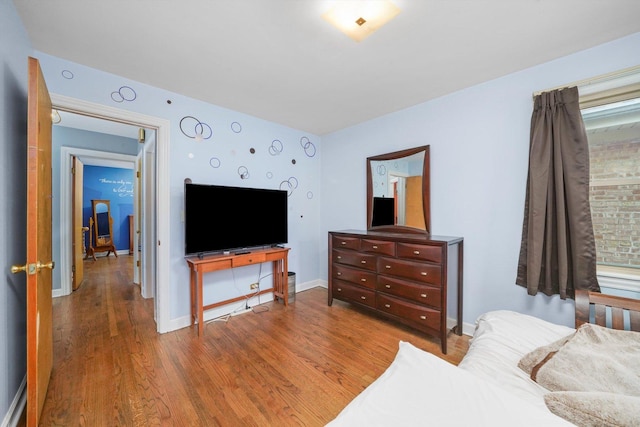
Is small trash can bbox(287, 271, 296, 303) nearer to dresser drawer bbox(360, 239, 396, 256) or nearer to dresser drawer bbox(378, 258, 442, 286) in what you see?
dresser drawer bbox(360, 239, 396, 256)

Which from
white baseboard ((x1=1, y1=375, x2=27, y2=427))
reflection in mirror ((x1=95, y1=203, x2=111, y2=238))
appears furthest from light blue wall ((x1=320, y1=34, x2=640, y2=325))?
reflection in mirror ((x1=95, y1=203, x2=111, y2=238))

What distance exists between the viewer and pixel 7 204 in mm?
1431

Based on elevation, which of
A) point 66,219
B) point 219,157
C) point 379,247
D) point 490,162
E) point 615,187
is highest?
point 219,157

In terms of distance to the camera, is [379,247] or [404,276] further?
[379,247]

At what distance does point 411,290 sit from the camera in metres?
2.45

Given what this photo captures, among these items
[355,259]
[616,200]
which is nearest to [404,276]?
[355,259]

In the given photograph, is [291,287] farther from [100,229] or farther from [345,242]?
[100,229]

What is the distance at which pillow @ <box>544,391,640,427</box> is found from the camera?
0.74 meters

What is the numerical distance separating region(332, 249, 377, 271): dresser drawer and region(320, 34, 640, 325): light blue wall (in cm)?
80

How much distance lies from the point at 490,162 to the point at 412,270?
1248 mm

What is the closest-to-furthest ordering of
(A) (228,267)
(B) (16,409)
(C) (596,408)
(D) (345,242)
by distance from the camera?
1. (C) (596,408)
2. (B) (16,409)
3. (A) (228,267)
4. (D) (345,242)

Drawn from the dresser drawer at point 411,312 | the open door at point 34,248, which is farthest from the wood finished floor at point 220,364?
the open door at point 34,248

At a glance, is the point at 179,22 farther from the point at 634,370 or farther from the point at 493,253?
the point at 493,253

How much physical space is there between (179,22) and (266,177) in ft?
6.26
